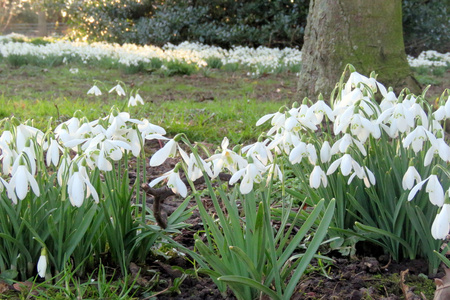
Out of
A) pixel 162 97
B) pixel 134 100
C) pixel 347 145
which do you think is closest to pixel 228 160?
pixel 347 145

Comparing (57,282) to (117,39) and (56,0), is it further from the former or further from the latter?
(56,0)

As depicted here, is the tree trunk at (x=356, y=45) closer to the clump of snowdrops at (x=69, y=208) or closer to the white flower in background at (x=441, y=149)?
the white flower in background at (x=441, y=149)

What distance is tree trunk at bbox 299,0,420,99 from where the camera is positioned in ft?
14.1

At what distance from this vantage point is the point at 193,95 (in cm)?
663

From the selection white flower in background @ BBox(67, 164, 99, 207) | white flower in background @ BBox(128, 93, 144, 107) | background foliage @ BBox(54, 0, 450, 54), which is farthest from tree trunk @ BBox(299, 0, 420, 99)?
background foliage @ BBox(54, 0, 450, 54)

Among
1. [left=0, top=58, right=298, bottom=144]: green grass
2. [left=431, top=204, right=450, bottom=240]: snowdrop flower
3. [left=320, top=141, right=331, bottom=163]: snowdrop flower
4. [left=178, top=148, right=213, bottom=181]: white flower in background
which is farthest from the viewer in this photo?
[left=0, top=58, right=298, bottom=144]: green grass

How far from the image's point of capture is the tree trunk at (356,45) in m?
4.30

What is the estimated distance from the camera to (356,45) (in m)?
4.30

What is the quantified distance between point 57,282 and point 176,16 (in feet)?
40.2

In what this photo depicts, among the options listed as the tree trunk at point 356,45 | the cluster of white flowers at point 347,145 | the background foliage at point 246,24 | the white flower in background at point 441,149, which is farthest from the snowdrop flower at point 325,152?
the background foliage at point 246,24

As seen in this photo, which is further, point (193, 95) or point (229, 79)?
point (229, 79)

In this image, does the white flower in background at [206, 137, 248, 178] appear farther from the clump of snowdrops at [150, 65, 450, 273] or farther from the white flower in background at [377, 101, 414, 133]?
the white flower in background at [377, 101, 414, 133]

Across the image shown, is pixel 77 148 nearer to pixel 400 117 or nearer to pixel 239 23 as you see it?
pixel 400 117

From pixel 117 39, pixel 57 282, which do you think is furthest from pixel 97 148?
pixel 117 39
